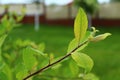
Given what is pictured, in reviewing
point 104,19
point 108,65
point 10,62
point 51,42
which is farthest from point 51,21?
point 10,62

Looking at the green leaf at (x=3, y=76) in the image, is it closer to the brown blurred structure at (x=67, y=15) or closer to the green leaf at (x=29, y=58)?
the green leaf at (x=29, y=58)

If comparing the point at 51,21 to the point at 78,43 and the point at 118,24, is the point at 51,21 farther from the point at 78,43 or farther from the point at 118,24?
the point at 78,43

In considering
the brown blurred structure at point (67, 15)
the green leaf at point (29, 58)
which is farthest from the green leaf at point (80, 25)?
the brown blurred structure at point (67, 15)

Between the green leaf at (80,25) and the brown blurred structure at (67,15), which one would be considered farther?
the brown blurred structure at (67,15)

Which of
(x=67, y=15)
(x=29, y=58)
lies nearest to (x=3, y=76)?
(x=29, y=58)

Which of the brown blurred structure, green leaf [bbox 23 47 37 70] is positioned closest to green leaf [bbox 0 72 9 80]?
green leaf [bbox 23 47 37 70]

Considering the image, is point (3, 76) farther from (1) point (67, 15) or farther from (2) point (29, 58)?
(1) point (67, 15)
